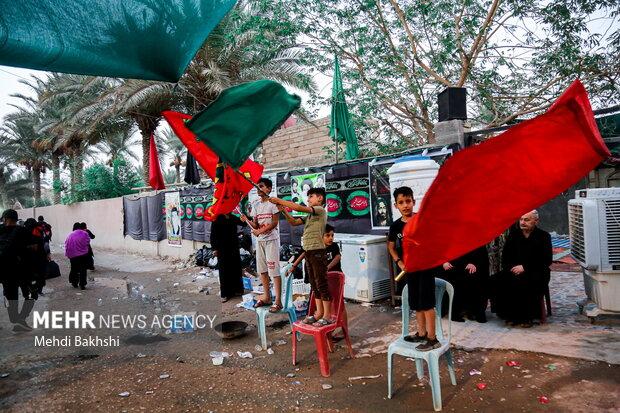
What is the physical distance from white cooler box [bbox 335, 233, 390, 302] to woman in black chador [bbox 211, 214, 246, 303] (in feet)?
6.51

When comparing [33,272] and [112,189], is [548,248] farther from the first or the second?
[112,189]

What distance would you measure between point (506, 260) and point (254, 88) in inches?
145

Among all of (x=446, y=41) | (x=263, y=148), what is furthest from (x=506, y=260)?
(x=263, y=148)

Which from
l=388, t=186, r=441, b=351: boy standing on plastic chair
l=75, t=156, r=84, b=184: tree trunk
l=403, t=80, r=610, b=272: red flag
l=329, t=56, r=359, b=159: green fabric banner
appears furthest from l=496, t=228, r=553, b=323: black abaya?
l=75, t=156, r=84, b=184: tree trunk

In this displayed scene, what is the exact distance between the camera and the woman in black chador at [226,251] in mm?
6828

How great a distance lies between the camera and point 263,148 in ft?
48.8

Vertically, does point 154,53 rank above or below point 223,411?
above

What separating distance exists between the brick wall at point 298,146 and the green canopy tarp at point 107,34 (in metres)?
9.26

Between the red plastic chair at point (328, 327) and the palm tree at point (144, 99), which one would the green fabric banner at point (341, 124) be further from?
the palm tree at point (144, 99)

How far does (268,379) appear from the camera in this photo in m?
3.73

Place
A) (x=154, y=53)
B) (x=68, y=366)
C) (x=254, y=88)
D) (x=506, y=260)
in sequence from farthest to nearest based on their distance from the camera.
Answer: (x=506, y=260) → (x=68, y=366) → (x=254, y=88) → (x=154, y=53)

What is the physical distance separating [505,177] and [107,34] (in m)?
2.39

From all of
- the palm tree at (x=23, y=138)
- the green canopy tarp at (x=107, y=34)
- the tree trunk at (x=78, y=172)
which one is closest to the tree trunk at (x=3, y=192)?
the palm tree at (x=23, y=138)

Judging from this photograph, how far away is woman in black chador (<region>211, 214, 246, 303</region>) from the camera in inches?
269
